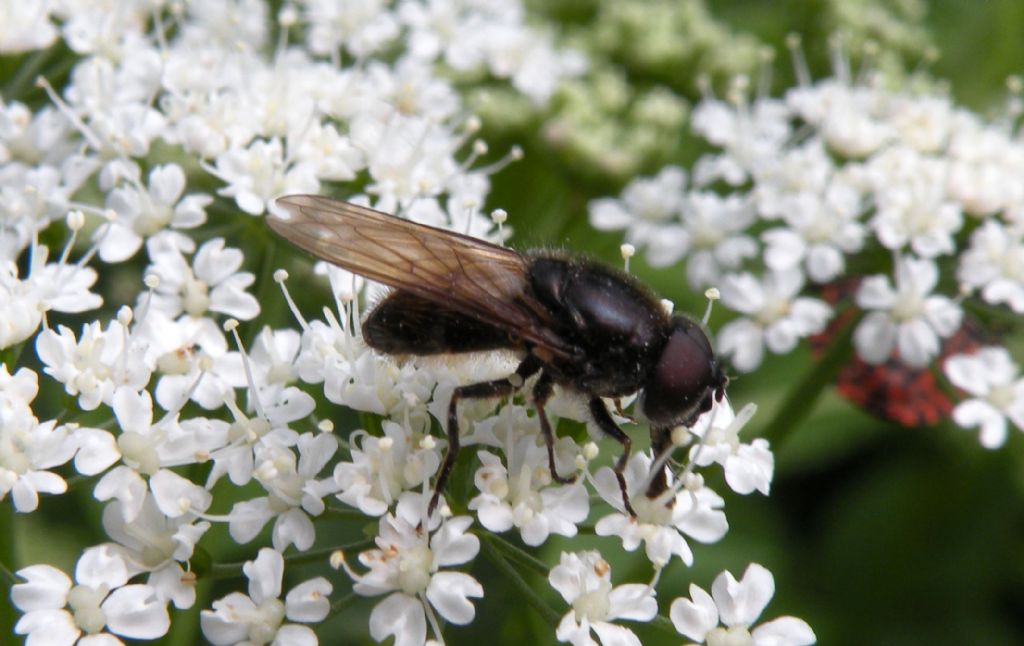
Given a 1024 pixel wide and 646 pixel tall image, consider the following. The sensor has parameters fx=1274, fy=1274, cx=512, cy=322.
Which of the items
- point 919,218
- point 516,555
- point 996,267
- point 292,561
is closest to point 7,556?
point 292,561

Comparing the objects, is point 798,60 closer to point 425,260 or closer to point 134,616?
point 425,260

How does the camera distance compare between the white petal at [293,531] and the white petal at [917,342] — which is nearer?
the white petal at [293,531]

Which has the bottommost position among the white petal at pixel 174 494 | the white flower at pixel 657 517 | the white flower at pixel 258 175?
the white petal at pixel 174 494

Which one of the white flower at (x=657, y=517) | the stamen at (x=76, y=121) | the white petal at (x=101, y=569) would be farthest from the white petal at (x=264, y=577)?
the stamen at (x=76, y=121)

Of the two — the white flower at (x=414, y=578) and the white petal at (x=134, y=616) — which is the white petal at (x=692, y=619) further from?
the white petal at (x=134, y=616)

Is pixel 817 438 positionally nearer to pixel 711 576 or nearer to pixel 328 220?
pixel 711 576

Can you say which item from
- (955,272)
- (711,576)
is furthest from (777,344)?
(711,576)

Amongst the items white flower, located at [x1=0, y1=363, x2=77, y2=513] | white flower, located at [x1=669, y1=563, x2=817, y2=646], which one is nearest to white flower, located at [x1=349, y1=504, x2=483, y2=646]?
white flower, located at [x1=669, y1=563, x2=817, y2=646]
